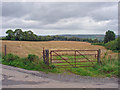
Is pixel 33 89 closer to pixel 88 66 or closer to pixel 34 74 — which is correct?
pixel 34 74

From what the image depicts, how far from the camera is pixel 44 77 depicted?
7.05m

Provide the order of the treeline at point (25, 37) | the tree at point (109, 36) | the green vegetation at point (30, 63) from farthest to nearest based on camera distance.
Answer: the tree at point (109, 36) < the treeline at point (25, 37) < the green vegetation at point (30, 63)

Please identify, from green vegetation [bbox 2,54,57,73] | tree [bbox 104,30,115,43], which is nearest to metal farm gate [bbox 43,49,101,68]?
green vegetation [bbox 2,54,57,73]

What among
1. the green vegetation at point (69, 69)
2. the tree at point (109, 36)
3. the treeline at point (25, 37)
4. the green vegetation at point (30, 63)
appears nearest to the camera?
the green vegetation at point (69, 69)

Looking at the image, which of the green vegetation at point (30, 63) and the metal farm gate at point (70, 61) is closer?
the green vegetation at point (30, 63)

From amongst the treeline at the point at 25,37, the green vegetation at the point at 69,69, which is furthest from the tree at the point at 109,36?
the green vegetation at the point at 69,69

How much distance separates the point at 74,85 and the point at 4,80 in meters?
3.51

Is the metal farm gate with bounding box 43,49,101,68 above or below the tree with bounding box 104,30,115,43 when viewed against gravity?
below

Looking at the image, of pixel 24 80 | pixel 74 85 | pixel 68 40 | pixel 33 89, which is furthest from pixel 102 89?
pixel 68 40

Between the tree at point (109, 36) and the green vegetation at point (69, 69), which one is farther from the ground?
the tree at point (109, 36)

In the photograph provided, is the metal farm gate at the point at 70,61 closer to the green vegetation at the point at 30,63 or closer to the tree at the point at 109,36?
the green vegetation at the point at 30,63

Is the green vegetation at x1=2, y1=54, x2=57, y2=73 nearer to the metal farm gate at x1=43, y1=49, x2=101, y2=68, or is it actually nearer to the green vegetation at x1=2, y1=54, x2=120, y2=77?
the green vegetation at x1=2, y1=54, x2=120, y2=77

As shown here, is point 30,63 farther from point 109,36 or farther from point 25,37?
point 109,36

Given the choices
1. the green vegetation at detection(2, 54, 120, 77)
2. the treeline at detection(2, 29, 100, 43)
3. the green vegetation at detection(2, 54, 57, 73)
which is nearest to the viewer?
the green vegetation at detection(2, 54, 120, 77)
